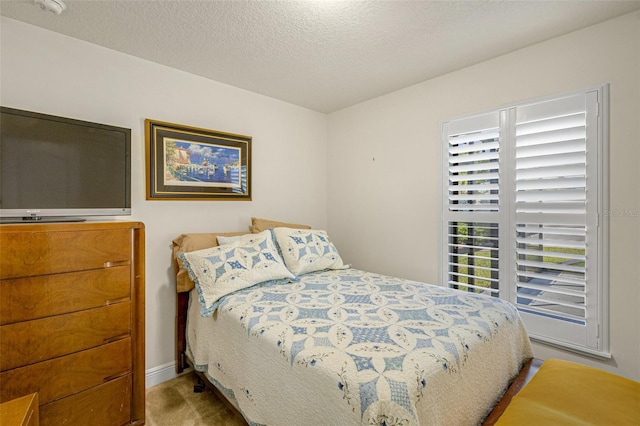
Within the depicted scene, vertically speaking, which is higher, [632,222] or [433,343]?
[632,222]

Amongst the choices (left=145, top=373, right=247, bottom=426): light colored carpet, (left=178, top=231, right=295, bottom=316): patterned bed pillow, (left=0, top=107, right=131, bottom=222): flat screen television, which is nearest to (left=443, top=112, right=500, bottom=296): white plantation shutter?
(left=178, top=231, right=295, bottom=316): patterned bed pillow

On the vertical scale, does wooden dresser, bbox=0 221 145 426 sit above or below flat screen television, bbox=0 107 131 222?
below

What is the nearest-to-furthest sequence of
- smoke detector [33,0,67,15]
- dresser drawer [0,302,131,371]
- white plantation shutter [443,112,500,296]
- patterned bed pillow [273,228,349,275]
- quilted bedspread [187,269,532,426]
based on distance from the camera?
quilted bedspread [187,269,532,426], dresser drawer [0,302,131,371], smoke detector [33,0,67,15], white plantation shutter [443,112,500,296], patterned bed pillow [273,228,349,275]

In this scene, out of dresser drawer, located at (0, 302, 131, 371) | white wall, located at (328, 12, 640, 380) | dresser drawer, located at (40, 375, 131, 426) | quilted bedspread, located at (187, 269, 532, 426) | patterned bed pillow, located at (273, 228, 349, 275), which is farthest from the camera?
patterned bed pillow, located at (273, 228, 349, 275)

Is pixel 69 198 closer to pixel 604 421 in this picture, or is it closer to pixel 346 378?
pixel 346 378

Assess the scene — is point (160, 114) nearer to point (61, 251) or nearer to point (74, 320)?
point (61, 251)

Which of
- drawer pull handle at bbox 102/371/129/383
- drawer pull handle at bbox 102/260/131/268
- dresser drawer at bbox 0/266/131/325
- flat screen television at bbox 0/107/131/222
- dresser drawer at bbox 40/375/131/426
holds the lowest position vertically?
dresser drawer at bbox 40/375/131/426

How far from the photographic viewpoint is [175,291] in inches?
95.2

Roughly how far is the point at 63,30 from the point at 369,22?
1994 millimetres

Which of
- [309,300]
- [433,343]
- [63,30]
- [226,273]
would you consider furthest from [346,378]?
[63,30]

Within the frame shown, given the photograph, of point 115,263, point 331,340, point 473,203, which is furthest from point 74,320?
point 473,203

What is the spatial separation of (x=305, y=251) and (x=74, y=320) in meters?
1.53

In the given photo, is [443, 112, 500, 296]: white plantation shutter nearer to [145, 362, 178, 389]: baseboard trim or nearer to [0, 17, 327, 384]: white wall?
[0, 17, 327, 384]: white wall

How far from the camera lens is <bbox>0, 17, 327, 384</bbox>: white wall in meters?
1.85
